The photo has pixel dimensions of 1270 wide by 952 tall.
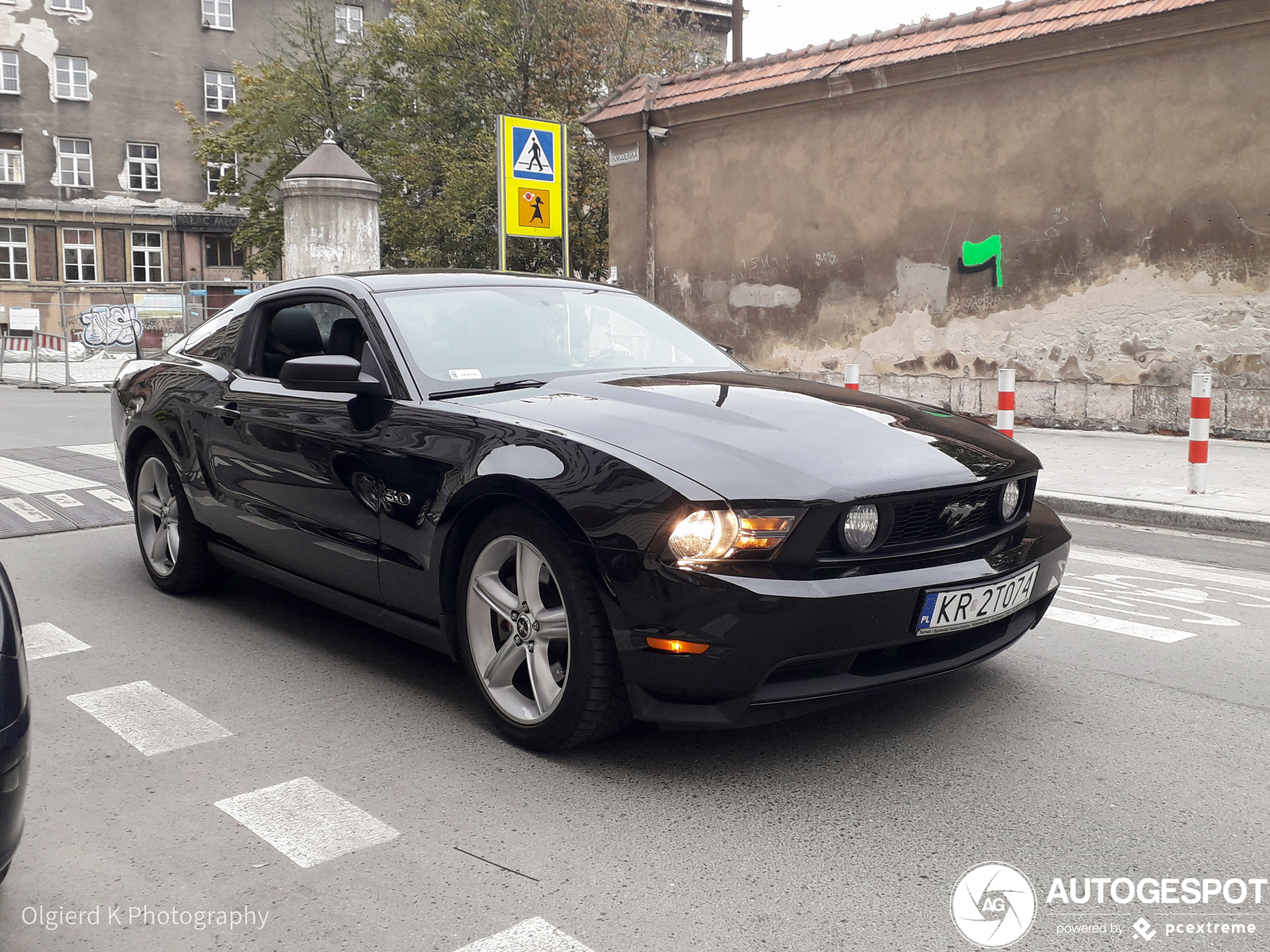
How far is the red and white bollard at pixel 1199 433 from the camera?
8.03m

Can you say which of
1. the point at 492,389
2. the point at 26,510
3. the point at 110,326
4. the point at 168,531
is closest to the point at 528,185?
the point at 26,510

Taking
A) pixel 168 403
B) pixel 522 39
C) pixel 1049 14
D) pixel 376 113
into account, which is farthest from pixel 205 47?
pixel 168 403

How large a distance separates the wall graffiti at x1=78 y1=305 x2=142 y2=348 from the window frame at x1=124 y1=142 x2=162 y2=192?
2353 cm

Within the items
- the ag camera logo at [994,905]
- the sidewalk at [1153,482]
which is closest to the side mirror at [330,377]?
the ag camera logo at [994,905]

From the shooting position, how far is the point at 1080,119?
1241 centimetres

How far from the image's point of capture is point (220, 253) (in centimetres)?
4753

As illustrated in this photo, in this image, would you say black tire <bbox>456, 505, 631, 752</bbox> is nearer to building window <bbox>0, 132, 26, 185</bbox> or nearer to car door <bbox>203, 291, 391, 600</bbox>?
car door <bbox>203, 291, 391, 600</bbox>

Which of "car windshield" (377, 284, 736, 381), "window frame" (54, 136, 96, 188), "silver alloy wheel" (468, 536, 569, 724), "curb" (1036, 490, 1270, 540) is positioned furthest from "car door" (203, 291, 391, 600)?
"window frame" (54, 136, 96, 188)

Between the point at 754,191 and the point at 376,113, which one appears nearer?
the point at 754,191

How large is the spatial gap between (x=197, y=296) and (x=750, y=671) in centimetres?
2473

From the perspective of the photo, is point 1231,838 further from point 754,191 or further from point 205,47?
point 205,47

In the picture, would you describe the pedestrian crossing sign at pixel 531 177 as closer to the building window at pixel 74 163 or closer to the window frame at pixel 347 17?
the window frame at pixel 347 17

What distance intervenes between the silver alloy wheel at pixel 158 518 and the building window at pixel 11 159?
44945 mm

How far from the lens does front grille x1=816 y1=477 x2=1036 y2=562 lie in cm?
307
